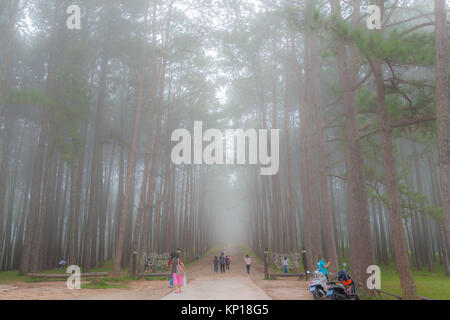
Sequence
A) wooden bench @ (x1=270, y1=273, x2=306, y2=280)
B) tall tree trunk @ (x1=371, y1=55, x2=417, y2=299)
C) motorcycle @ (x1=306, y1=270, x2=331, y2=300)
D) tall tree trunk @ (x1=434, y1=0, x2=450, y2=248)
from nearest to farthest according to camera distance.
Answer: tall tree trunk @ (x1=434, y1=0, x2=450, y2=248), tall tree trunk @ (x1=371, y1=55, x2=417, y2=299), motorcycle @ (x1=306, y1=270, x2=331, y2=300), wooden bench @ (x1=270, y1=273, x2=306, y2=280)

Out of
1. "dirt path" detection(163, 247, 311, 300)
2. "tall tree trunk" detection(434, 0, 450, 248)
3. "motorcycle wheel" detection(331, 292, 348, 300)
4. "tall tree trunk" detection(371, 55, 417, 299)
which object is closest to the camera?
"tall tree trunk" detection(434, 0, 450, 248)

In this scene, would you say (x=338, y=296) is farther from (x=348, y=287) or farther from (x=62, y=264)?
(x=62, y=264)

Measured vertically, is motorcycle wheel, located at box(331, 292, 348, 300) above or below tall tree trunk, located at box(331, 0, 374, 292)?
below

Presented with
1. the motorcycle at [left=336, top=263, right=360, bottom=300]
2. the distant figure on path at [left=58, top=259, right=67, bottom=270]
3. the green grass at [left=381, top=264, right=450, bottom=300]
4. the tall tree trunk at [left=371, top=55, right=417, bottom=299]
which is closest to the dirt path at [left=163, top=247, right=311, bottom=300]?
the motorcycle at [left=336, top=263, right=360, bottom=300]

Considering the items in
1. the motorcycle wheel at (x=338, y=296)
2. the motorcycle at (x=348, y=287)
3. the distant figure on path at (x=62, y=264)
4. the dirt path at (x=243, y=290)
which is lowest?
the distant figure on path at (x=62, y=264)

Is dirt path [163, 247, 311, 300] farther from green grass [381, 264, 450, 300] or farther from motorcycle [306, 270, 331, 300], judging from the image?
green grass [381, 264, 450, 300]

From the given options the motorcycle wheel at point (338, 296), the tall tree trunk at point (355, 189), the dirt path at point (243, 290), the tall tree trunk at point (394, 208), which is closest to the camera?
the motorcycle wheel at point (338, 296)

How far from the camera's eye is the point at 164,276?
15484mm

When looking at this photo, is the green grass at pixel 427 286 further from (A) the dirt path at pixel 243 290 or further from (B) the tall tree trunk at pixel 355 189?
(A) the dirt path at pixel 243 290

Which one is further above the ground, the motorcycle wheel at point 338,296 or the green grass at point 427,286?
the motorcycle wheel at point 338,296

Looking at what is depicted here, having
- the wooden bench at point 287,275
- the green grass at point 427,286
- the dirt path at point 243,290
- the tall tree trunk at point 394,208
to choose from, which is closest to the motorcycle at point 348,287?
the tall tree trunk at point 394,208

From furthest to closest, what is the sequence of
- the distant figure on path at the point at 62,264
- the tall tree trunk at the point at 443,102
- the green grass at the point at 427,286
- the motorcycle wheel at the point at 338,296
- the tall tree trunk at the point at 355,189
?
the distant figure on path at the point at 62,264, the green grass at the point at 427,286, the tall tree trunk at the point at 355,189, the motorcycle wheel at the point at 338,296, the tall tree trunk at the point at 443,102

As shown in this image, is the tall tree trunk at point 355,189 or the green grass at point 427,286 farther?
the green grass at point 427,286
